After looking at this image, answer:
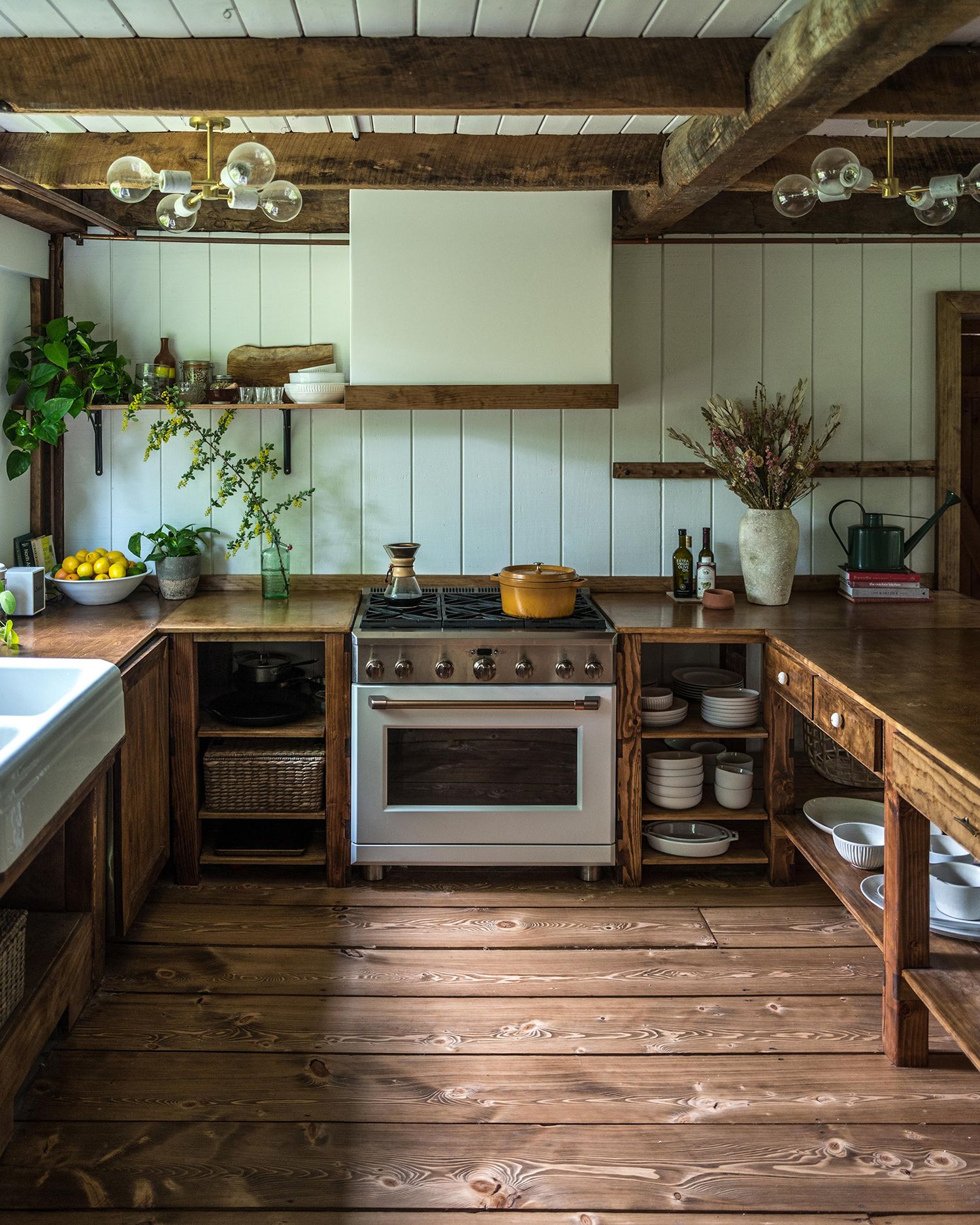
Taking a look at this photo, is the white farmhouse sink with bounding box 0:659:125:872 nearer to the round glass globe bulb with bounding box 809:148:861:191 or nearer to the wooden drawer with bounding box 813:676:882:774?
the wooden drawer with bounding box 813:676:882:774

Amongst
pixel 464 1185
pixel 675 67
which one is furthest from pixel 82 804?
pixel 675 67

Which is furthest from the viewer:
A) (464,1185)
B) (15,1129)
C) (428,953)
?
(428,953)

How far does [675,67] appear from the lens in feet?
8.87

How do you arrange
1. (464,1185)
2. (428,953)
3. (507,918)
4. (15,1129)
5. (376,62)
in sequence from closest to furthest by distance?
1. (464,1185)
2. (15,1129)
3. (376,62)
4. (428,953)
5. (507,918)

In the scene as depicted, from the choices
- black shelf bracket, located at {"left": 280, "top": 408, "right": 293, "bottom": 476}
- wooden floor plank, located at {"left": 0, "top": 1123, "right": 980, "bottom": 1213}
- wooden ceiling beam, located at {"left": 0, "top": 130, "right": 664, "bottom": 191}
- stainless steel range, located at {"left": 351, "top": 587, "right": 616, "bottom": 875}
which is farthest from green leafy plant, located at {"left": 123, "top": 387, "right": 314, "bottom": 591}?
wooden floor plank, located at {"left": 0, "top": 1123, "right": 980, "bottom": 1213}

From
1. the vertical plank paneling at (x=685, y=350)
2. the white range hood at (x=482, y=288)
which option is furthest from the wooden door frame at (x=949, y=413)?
the white range hood at (x=482, y=288)

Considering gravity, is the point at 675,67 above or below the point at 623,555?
above

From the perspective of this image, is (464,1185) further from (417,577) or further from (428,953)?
(417,577)

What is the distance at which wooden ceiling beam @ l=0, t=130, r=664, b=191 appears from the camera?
354 cm

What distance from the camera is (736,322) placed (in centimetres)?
441

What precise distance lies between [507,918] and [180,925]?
101cm

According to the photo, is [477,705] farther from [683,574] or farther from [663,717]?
[683,574]

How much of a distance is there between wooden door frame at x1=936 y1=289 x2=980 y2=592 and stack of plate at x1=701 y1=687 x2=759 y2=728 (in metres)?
1.18

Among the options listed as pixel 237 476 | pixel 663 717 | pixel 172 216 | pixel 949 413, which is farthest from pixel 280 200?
pixel 949 413
